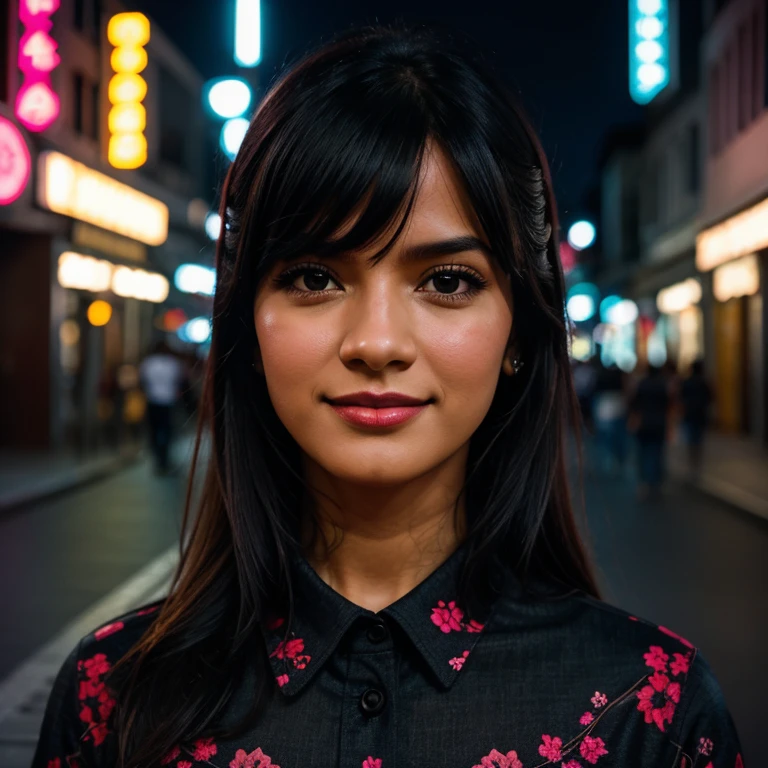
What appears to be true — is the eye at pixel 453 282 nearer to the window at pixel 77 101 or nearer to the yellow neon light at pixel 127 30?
the window at pixel 77 101

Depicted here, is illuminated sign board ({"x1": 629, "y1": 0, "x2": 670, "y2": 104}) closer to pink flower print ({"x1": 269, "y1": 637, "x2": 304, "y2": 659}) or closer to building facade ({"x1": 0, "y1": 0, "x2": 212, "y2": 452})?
building facade ({"x1": 0, "y1": 0, "x2": 212, "y2": 452})

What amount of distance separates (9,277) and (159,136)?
500 inches

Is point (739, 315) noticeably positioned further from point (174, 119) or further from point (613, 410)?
point (174, 119)

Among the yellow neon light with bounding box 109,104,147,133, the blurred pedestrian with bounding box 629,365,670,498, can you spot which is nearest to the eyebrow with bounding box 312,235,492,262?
the blurred pedestrian with bounding box 629,365,670,498

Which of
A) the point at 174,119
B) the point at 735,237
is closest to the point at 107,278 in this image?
the point at 735,237

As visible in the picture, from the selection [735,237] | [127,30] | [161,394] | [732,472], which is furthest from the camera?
[127,30]

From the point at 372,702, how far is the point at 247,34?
17.2 metres

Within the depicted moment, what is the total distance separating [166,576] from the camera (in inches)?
289

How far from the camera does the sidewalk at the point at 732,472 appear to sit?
1130 centimetres

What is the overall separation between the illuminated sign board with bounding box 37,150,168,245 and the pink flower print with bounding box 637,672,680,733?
15.7 metres

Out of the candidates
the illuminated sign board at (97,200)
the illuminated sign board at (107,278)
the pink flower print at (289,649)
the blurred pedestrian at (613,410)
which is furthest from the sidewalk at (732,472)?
the illuminated sign board at (107,278)

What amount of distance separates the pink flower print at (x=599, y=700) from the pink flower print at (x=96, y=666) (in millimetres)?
782

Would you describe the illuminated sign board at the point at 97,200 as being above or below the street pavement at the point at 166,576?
above

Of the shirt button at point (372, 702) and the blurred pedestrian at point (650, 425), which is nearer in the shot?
the shirt button at point (372, 702)
